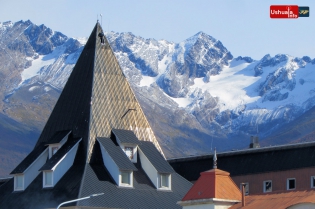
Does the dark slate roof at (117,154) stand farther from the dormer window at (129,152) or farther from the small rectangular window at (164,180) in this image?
the small rectangular window at (164,180)

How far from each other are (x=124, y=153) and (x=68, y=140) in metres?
4.40

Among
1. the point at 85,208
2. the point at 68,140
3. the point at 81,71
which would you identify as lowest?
the point at 85,208

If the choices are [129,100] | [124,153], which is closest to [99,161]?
[124,153]

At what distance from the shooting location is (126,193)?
3169 inches

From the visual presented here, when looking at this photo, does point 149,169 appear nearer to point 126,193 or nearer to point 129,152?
point 129,152

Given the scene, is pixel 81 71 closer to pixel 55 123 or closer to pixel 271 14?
pixel 55 123

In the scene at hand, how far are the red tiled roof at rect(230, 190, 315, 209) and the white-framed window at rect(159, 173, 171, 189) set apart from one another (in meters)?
11.9

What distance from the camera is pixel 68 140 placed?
275 ft

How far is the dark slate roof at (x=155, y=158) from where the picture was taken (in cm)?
8456

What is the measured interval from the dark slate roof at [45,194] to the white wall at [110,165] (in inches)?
71.3

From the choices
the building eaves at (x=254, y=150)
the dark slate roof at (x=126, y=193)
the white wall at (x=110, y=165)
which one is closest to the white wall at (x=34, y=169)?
the dark slate roof at (x=126, y=193)

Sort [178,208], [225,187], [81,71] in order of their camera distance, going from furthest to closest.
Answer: [81,71], [178,208], [225,187]

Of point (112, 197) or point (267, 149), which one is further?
point (267, 149)

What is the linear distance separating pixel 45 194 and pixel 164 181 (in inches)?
376
